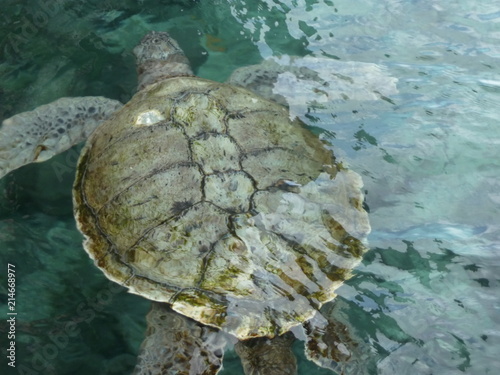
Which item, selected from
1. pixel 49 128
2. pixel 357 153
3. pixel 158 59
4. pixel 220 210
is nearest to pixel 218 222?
pixel 220 210

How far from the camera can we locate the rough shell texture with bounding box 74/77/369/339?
3107 millimetres

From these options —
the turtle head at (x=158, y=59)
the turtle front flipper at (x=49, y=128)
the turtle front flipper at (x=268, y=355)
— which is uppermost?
the turtle head at (x=158, y=59)

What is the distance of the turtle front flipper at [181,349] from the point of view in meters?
3.01

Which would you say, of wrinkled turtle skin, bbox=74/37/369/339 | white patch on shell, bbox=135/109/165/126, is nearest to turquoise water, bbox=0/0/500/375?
wrinkled turtle skin, bbox=74/37/369/339

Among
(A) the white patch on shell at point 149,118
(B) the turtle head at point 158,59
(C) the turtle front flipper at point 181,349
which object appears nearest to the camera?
(C) the turtle front flipper at point 181,349

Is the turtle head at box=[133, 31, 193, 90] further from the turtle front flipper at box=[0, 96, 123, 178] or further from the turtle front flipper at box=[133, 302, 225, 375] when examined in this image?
the turtle front flipper at box=[133, 302, 225, 375]

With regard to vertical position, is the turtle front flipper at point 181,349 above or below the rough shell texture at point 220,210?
below

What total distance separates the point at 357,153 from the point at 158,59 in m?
2.34

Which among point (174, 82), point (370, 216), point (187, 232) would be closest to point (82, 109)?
point (174, 82)

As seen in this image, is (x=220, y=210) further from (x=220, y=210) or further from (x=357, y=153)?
(x=357, y=153)

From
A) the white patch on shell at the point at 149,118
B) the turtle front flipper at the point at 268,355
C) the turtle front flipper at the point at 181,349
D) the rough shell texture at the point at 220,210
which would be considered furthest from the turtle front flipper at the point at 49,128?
the turtle front flipper at the point at 268,355

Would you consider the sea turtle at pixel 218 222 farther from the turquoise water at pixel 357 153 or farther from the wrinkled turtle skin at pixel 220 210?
the turquoise water at pixel 357 153

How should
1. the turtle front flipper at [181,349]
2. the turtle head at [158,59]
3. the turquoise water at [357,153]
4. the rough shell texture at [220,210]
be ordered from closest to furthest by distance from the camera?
the turtle front flipper at [181,349], the rough shell texture at [220,210], the turquoise water at [357,153], the turtle head at [158,59]

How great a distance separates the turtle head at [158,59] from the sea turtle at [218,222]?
842 mm
